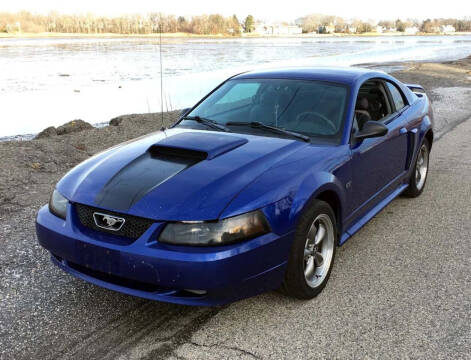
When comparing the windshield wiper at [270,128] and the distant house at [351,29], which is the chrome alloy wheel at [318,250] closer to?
the windshield wiper at [270,128]

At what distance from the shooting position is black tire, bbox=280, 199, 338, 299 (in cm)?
316

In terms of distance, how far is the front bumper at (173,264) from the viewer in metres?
2.77

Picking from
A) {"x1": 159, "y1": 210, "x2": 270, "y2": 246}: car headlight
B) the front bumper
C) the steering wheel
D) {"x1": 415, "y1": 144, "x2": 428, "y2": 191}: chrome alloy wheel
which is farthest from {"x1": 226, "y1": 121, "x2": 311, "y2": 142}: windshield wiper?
{"x1": 415, "y1": 144, "x2": 428, "y2": 191}: chrome alloy wheel

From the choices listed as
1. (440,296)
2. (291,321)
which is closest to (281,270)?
(291,321)

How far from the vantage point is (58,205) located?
3346mm

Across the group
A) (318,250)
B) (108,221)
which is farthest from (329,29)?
(108,221)

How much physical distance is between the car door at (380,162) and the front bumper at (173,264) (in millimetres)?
1210

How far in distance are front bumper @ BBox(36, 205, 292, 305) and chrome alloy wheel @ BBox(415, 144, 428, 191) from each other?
3219mm

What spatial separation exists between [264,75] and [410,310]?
2460 mm

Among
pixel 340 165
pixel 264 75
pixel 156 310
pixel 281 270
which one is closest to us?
pixel 281 270

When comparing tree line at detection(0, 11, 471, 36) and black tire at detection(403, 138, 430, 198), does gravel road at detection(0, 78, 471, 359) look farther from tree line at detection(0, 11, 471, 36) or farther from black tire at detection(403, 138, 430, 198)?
tree line at detection(0, 11, 471, 36)

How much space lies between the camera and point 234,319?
3.24 meters

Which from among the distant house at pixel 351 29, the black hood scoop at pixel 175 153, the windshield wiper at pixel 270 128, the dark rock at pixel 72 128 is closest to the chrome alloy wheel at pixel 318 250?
the windshield wiper at pixel 270 128

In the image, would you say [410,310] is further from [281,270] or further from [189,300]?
[189,300]
